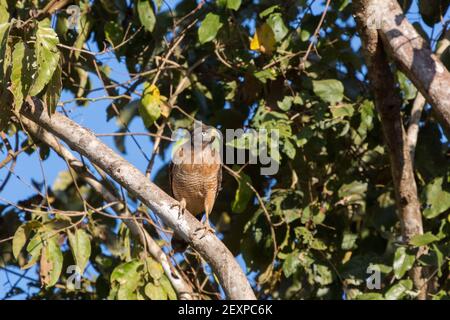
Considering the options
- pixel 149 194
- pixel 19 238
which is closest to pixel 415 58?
pixel 149 194

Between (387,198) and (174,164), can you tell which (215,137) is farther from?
(387,198)

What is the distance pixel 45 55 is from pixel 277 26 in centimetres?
208

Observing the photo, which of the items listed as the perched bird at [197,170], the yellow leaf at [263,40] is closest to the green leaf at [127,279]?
the perched bird at [197,170]

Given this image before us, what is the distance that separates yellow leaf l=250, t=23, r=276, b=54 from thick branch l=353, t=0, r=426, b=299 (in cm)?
71

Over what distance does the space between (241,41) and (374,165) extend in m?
1.35

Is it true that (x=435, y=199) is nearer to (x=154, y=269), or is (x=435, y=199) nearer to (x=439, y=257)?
(x=439, y=257)

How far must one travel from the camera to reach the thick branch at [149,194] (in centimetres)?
412

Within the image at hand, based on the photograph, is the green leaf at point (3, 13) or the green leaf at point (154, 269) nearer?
the green leaf at point (3, 13)

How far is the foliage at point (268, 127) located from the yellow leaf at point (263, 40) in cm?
1

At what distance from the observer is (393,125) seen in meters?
5.37

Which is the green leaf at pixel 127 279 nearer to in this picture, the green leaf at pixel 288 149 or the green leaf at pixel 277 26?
the green leaf at pixel 288 149

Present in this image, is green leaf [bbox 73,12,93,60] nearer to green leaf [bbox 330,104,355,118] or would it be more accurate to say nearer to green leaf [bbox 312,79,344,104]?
green leaf [bbox 312,79,344,104]

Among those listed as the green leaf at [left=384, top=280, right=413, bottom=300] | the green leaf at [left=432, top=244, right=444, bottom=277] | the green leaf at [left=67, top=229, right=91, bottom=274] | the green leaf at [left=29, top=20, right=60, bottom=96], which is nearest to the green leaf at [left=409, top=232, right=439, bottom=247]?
the green leaf at [left=432, top=244, right=444, bottom=277]

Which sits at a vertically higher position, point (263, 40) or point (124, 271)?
point (263, 40)
